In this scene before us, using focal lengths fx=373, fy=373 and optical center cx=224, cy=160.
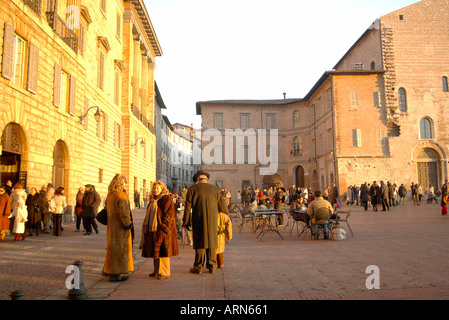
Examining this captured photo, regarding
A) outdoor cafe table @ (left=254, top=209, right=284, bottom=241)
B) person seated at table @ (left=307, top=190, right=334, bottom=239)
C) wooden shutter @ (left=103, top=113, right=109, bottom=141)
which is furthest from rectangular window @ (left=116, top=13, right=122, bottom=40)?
person seated at table @ (left=307, top=190, right=334, bottom=239)

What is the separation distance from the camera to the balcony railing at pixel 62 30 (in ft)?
45.8

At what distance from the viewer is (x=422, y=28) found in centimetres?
3253

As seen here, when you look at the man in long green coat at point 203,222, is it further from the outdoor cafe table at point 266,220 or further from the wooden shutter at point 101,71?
the wooden shutter at point 101,71

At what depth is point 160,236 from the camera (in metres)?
5.70

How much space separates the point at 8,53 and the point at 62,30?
177 inches

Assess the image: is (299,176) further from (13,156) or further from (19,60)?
(19,60)

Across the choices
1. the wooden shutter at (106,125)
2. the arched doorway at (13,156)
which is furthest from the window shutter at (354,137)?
the arched doorway at (13,156)

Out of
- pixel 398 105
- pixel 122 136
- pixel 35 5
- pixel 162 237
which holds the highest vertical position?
pixel 398 105

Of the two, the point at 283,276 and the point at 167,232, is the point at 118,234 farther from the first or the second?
the point at 283,276

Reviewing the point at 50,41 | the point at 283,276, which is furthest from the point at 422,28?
the point at 283,276

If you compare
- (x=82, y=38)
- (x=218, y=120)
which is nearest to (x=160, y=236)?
(x=82, y=38)

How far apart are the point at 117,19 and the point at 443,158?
2828 centimetres

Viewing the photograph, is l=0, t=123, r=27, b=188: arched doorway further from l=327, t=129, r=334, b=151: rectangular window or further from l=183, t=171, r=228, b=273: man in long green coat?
l=327, t=129, r=334, b=151: rectangular window

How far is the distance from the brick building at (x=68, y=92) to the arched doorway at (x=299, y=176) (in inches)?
881
